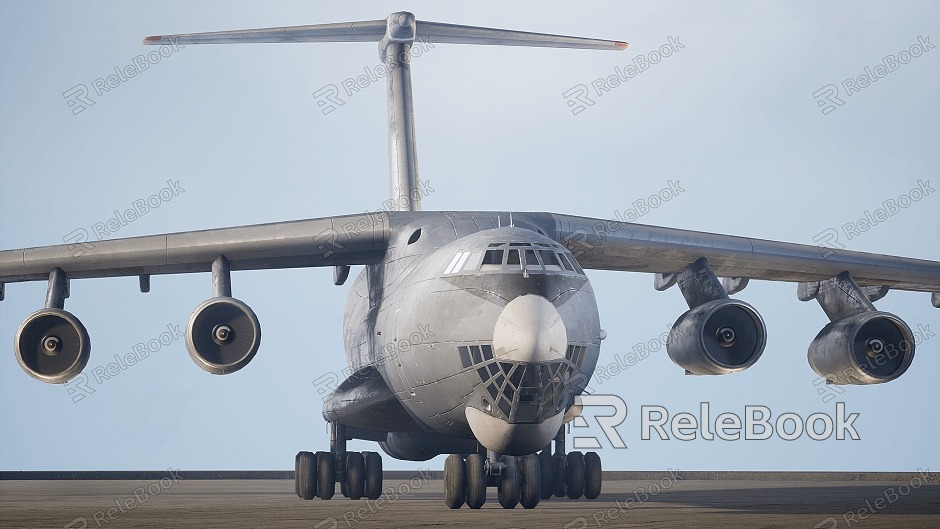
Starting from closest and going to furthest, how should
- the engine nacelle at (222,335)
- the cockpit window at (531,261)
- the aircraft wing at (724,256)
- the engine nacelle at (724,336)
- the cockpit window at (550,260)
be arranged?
1. the cockpit window at (531,261)
2. the cockpit window at (550,260)
3. the engine nacelle at (222,335)
4. the engine nacelle at (724,336)
5. the aircraft wing at (724,256)

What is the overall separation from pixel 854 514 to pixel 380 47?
43.6 feet

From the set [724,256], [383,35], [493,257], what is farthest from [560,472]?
[383,35]

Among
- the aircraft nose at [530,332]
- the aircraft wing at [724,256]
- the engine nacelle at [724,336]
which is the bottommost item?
the aircraft nose at [530,332]

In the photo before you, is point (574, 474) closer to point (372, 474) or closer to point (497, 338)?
point (372, 474)

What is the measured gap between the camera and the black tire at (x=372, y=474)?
1588cm

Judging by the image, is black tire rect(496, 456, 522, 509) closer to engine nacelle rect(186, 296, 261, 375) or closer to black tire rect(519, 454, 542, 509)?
black tire rect(519, 454, 542, 509)

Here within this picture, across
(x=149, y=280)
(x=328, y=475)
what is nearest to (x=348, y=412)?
(x=328, y=475)

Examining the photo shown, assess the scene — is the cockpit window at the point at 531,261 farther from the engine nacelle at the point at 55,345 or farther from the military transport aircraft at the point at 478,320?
the engine nacelle at the point at 55,345

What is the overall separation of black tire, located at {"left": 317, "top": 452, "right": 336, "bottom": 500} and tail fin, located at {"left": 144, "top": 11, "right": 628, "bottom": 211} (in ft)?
16.0

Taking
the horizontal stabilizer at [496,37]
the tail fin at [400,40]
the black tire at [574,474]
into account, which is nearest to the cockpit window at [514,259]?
the black tire at [574,474]

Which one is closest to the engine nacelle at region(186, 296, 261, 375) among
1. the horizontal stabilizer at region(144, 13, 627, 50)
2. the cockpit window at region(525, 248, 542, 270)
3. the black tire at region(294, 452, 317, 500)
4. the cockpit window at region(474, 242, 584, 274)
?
the black tire at region(294, 452, 317, 500)

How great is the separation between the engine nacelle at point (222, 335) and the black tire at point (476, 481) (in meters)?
3.59

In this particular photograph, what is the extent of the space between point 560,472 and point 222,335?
4.72 metres

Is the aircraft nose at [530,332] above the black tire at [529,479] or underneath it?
above
